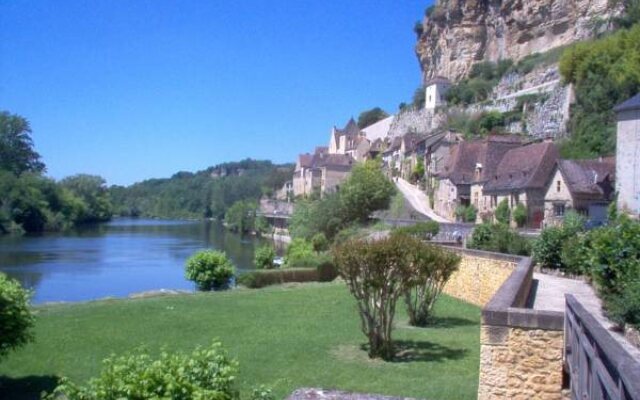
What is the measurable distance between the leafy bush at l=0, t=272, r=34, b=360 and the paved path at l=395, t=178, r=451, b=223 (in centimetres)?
4215

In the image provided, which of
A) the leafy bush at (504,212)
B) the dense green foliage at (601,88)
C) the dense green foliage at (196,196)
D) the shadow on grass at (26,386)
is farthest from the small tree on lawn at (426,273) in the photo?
the dense green foliage at (196,196)

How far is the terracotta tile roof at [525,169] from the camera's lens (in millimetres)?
42406

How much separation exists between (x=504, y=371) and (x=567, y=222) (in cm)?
1629

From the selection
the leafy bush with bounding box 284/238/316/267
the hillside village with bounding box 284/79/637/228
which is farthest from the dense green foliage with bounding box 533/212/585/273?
the leafy bush with bounding box 284/238/316/267

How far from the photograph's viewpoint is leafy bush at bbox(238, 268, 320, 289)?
3138 centimetres

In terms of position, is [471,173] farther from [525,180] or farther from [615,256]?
[615,256]

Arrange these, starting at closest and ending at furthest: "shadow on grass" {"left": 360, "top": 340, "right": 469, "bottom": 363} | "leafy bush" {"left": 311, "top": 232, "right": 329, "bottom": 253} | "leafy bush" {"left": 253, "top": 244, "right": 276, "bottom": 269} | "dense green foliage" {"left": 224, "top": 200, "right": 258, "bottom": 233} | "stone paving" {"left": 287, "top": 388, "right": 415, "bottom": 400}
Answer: "stone paving" {"left": 287, "top": 388, "right": 415, "bottom": 400} → "shadow on grass" {"left": 360, "top": 340, "right": 469, "bottom": 363} → "leafy bush" {"left": 253, "top": 244, "right": 276, "bottom": 269} → "leafy bush" {"left": 311, "top": 232, "right": 329, "bottom": 253} → "dense green foliage" {"left": 224, "top": 200, "right": 258, "bottom": 233}

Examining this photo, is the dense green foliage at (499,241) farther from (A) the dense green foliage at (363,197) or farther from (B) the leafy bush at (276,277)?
(A) the dense green foliage at (363,197)

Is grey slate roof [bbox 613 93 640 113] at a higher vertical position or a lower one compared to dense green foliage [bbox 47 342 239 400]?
higher

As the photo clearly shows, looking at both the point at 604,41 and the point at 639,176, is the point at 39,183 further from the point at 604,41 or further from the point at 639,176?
the point at 639,176

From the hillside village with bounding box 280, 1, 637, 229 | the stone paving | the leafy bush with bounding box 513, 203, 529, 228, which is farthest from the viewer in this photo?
the leafy bush with bounding box 513, 203, 529, 228

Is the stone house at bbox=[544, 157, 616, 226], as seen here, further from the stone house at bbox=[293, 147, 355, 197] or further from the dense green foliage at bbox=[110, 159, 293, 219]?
the dense green foliage at bbox=[110, 159, 293, 219]

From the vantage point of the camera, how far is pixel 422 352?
47.3ft

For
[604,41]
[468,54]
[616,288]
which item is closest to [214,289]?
[616,288]
